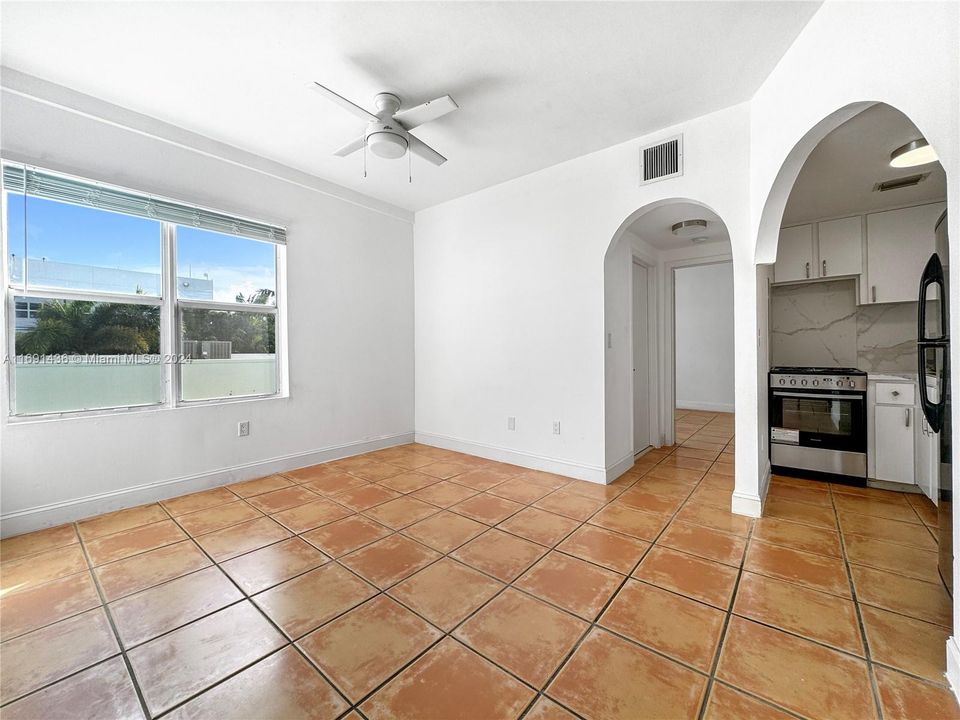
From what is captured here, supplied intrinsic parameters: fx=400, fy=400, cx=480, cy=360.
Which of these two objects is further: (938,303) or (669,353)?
(669,353)

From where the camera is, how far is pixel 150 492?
300 centimetres

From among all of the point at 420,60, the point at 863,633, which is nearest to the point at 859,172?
the point at 863,633

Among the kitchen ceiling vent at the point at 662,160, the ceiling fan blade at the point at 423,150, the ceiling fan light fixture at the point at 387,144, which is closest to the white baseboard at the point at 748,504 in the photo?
the kitchen ceiling vent at the point at 662,160

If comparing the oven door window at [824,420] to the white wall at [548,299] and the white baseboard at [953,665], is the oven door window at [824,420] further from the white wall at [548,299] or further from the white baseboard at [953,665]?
the white baseboard at [953,665]

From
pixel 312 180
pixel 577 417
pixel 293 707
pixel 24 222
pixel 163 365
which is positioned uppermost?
pixel 312 180

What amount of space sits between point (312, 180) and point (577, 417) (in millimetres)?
3393

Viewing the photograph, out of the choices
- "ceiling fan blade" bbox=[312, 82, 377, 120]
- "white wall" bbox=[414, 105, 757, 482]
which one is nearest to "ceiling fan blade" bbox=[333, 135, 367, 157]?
"ceiling fan blade" bbox=[312, 82, 377, 120]

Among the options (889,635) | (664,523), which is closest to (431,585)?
(664,523)

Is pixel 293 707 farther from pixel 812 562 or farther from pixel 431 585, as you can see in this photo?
pixel 812 562

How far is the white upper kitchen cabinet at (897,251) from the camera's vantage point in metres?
3.53

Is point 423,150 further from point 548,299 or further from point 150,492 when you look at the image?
point 150,492

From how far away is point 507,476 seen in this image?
361 centimetres

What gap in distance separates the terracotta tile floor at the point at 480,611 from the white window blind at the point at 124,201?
2.16 meters

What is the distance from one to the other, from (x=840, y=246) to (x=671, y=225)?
1573 millimetres
